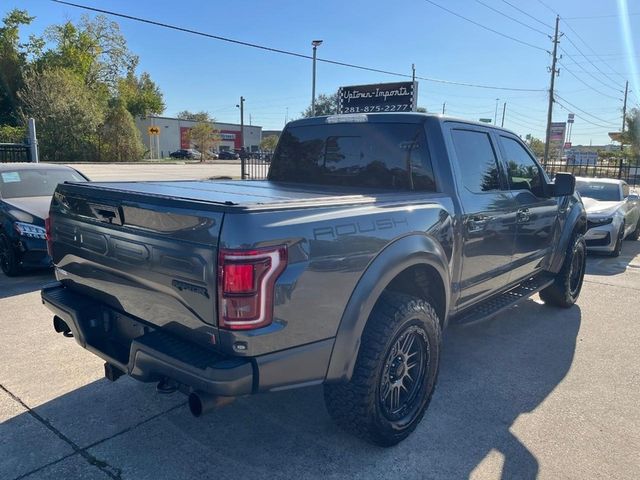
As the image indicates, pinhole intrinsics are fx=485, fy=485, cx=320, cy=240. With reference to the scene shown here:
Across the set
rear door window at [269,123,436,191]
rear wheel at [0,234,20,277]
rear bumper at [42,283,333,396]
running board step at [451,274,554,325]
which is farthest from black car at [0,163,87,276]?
running board step at [451,274,554,325]

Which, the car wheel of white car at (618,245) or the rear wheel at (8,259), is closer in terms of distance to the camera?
the rear wheel at (8,259)

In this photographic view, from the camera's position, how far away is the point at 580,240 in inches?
219

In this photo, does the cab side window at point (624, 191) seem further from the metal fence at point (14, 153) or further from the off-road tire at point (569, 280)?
the metal fence at point (14, 153)

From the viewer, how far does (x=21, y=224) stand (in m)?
6.14

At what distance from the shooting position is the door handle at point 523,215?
4.10 meters

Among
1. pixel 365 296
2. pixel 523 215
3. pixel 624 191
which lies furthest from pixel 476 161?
pixel 624 191

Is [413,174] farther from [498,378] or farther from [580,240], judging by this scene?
[580,240]

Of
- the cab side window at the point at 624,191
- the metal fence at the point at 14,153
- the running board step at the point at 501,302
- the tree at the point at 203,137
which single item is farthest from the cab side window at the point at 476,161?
the tree at the point at 203,137

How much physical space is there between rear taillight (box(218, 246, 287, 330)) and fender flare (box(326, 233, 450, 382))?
493 millimetres

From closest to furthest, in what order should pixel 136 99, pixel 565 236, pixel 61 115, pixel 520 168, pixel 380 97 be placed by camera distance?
1. pixel 520 168
2. pixel 565 236
3. pixel 380 97
4. pixel 61 115
5. pixel 136 99

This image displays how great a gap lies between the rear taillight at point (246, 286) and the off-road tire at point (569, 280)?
4317 millimetres

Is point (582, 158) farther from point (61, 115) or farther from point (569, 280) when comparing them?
point (61, 115)

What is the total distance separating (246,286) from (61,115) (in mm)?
41001

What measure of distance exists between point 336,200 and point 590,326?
3.94 meters
